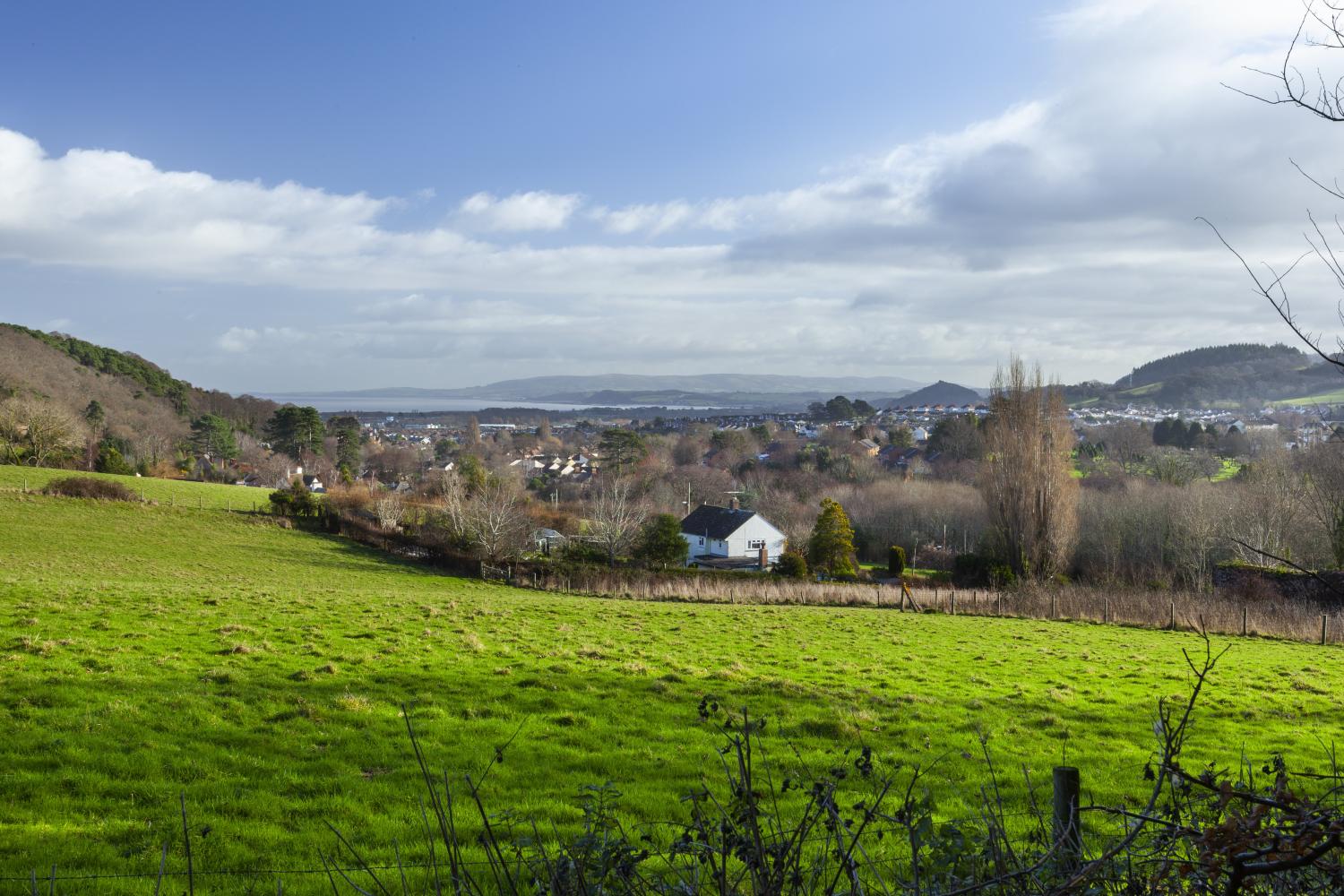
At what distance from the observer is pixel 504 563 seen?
1305 inches

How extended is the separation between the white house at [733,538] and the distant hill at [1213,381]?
41.1 meters

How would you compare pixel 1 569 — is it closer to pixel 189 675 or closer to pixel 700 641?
pixel 189 675

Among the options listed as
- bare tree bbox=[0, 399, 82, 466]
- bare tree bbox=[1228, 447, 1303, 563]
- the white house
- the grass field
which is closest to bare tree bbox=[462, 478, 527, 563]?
the grass field

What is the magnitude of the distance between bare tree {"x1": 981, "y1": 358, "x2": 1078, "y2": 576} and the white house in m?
17.8

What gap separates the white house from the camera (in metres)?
51.2

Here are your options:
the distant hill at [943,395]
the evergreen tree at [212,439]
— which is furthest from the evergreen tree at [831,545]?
the distant hill at [943,395]

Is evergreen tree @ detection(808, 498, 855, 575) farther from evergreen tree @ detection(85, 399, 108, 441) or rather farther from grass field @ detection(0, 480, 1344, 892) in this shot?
evergreen tree @ detection(85, 399, 108, 441)

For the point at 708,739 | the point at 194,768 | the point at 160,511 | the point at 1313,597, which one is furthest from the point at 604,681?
the point at 160,511

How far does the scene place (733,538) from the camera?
51.4 meters

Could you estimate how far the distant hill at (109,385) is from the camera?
69.8 m

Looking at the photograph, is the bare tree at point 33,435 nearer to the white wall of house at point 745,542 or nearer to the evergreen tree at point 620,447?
the white wall of house at point 745,542

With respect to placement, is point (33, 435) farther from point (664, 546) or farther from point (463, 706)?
point (463, 706)

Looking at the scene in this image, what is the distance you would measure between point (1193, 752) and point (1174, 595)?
2193cm

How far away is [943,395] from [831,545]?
477ft
